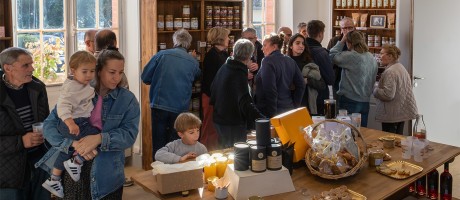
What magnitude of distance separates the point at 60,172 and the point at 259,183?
1.05 meters

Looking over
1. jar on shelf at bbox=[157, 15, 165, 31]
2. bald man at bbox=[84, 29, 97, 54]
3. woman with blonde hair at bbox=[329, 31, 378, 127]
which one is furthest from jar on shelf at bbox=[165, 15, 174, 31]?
woman with blonde hair at bbox=[329, 31, 378, 127]

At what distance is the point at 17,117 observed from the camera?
322cm

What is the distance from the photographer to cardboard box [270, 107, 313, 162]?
3109 mm

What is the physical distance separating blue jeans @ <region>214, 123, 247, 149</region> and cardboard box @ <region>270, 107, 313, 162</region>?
4.14 ft

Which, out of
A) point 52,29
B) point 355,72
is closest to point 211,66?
point 355,72

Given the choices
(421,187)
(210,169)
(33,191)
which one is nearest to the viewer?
(210,169)

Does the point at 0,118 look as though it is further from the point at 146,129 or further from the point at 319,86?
the point at 319,86

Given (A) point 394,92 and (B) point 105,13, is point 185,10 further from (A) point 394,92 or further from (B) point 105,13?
(A) point 394,92

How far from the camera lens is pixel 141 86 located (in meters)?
5.69

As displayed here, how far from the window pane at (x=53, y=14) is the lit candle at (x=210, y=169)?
302 centimetres

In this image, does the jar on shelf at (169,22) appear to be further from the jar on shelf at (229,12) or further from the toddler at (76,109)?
the toddler at (76,109)

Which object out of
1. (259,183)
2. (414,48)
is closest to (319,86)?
(414,48)

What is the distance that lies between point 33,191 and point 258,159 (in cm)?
162

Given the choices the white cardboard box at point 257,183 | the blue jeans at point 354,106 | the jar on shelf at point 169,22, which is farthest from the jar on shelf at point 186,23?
the white cardboard box at point 257,183
